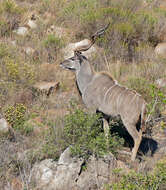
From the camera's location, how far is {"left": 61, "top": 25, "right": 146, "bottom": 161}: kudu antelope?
5238 mm

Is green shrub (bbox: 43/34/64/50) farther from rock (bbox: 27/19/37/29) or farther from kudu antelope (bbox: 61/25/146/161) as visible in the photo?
kudu antelope (bbox: 61/25/146/161)

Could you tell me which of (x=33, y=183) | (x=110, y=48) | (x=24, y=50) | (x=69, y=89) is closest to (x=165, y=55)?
(x=110, y=48)

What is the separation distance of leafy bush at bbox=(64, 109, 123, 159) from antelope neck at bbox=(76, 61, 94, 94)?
0.78m

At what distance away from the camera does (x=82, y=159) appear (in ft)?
16.6

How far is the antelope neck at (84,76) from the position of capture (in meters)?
6.14

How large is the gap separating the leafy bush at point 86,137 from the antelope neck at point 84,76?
2.56 ft

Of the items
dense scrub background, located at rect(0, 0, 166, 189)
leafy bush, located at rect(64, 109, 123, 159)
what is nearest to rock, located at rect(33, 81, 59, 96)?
dense scrub background, located at rect(0, 0, 166, 189)

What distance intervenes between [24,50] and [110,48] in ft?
6.81

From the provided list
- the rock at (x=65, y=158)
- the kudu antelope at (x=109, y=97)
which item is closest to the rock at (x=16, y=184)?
the rock at (x=65, y=158)

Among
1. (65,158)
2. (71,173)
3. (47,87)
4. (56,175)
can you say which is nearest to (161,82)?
(47,87)

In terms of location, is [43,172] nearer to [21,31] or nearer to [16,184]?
[16,184]

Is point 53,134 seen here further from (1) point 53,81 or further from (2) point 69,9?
(2) point 69,9

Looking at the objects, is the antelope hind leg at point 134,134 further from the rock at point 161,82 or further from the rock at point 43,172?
the rock at point 161,82

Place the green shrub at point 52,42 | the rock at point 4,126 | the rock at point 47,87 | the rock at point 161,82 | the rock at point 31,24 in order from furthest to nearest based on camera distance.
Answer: the rock at point 31,24, the green shrub at point 52,42, the rock at point 161,82, the rock at point 47,87, the rock at point 4,126
